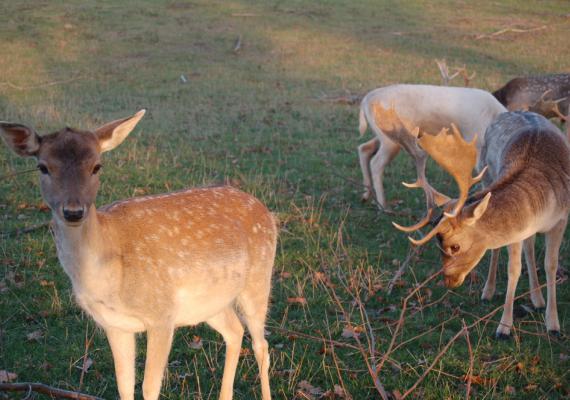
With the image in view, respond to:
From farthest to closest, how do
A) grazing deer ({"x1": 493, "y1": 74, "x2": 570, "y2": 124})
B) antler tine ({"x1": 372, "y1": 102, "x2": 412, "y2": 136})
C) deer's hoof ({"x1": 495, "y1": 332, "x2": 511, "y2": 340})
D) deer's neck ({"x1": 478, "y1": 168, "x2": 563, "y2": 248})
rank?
grazing deer ({"x1": 493, "y1": 74, "x2": 570, "y2": 124})
antler tine ({"x1": 372, "y1": 102, "x2": 412, "y2": 136})
deer's hoof ({"x1": 495, "y1": 332, "x2": 511, "y2": 340})
deer's neck ({"x1": 478, "y1": 168, "x2": 563, "y2": 248})

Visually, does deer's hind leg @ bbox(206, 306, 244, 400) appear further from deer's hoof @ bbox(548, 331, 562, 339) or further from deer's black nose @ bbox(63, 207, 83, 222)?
deer's hoof @ bbox(548, 331, 562, 339)

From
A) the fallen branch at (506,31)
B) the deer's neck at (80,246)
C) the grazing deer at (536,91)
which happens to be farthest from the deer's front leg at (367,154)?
the fallen branch at (506,31)

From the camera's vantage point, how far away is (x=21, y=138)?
3.81m

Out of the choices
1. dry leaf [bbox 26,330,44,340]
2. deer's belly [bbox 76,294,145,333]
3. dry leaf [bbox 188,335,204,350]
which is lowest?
dry leaf [bbox 26,330,44,340]

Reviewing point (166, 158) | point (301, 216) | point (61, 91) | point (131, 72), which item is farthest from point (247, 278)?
point (131, 72)

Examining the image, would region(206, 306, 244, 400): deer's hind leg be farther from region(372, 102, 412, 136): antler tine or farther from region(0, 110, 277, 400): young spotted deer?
region(372, 102, 412, 136): antler tine

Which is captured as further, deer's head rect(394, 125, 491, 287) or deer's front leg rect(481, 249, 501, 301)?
deer's front leg rect(481, 249, 501, 301)

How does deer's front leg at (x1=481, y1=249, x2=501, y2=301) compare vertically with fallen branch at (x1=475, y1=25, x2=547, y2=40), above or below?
above

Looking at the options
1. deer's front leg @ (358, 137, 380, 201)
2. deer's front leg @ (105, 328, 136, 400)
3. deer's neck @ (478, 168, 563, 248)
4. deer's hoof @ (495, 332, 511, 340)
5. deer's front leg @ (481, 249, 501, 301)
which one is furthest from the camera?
deer's front leg @ (358, 137, 380, 201)

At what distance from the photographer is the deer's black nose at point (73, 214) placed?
3.52 metres

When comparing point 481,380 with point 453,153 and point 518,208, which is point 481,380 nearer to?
point 518,208

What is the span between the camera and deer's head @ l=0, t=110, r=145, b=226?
11.8 ft

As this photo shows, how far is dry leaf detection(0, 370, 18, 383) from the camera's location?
15.0 feet

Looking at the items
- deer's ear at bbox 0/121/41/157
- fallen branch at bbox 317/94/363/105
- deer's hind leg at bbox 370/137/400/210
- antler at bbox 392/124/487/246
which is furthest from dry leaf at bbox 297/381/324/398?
fallen branch at bbox 317/94/363/105
